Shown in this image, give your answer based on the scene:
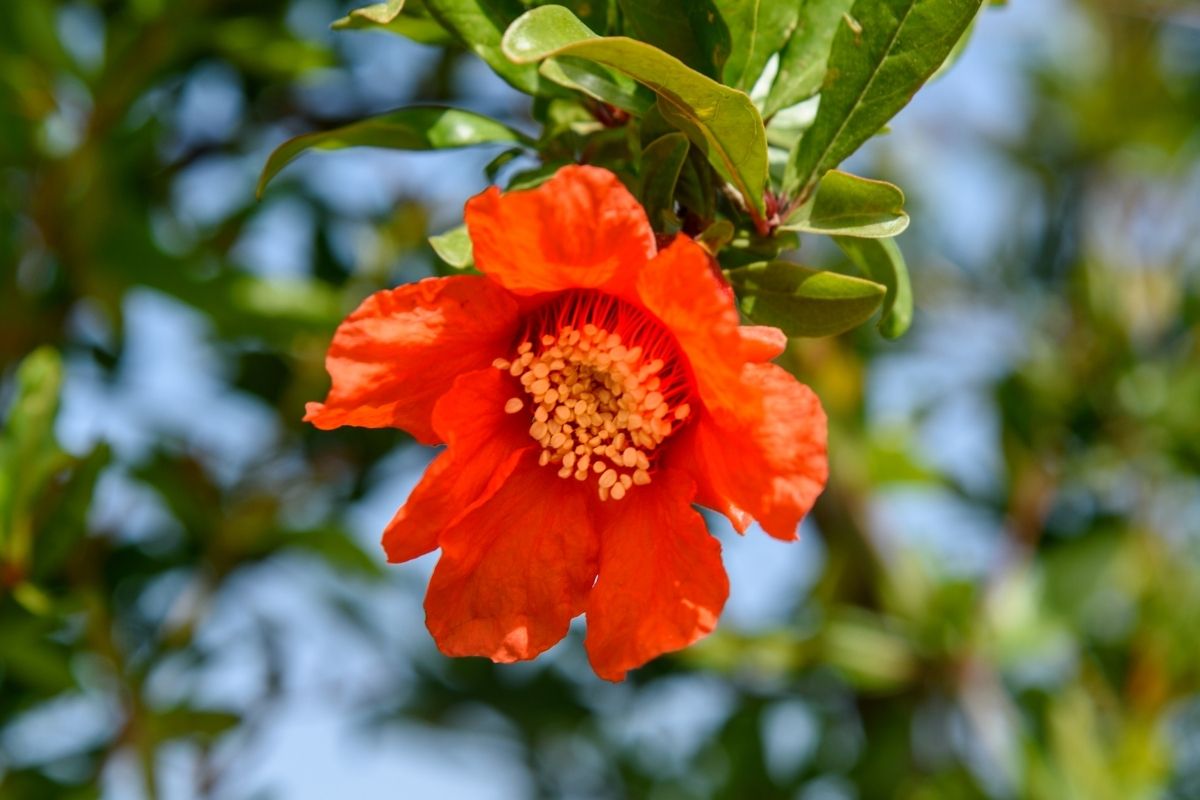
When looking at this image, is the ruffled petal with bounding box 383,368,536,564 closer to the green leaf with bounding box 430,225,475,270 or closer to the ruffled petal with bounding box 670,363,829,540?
the green leaf with bounding box 430,225,475,270

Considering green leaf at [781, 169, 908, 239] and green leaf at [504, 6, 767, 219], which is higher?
green leaf at [504, 6, 767, 219]

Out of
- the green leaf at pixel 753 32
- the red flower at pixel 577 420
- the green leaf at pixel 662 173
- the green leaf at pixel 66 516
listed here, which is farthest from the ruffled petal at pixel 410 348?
the green leaf at pixel 66 516

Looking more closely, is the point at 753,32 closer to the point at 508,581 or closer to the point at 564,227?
the point at 564,227

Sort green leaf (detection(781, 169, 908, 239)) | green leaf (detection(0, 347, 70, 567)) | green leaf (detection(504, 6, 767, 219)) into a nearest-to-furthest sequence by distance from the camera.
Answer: green leaf (detection(504, 6, 767, 219))
green leaf (detection(781, 169, 908, 239))
green leaf (detection(0, 347, 70, 567))

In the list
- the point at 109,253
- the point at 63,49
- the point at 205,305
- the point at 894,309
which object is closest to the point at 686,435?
the point at 894,309

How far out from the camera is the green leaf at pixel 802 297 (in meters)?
1.04

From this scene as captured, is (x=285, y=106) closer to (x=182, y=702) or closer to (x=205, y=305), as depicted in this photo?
(x=205, y=305)

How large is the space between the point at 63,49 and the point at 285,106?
0.48m

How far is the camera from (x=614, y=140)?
3.87 ft

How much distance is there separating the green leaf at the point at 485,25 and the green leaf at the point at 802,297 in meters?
0.26

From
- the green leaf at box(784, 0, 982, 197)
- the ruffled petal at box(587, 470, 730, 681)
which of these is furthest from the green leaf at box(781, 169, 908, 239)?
the ruffled petal at box(587, 470, 730, 681)

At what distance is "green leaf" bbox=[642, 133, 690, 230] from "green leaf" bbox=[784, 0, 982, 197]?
12cm

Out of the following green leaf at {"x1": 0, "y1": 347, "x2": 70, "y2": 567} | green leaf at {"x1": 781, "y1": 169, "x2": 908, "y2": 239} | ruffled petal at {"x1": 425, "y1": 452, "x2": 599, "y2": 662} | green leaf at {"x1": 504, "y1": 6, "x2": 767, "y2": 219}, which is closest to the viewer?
green leaf at {"x1": 504, "y1": 6, "x2": 767, "y2": 219}

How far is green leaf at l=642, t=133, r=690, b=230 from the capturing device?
1.03 meters
